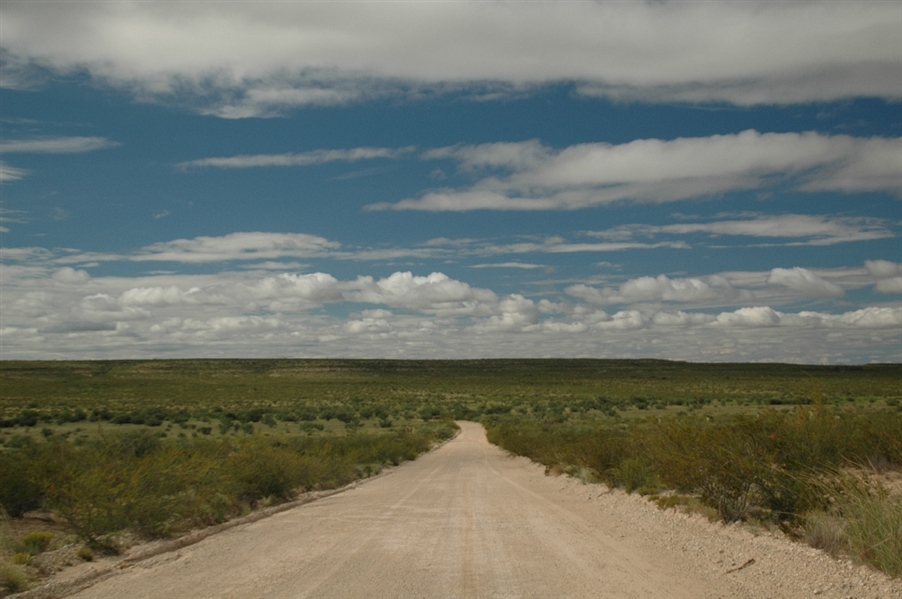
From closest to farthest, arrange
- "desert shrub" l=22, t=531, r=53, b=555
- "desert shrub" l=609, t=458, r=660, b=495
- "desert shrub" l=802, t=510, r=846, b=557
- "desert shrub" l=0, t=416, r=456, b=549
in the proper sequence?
1. "desert shrub" l=802, t=510, r=846, b=557
2. "desert shrub" l=22, t=531, r=53, b=555
3. "desert shrub" l=0, t=416, r=456, b=549
4. "desert shrub" l=609, t=458, r=660, b=495

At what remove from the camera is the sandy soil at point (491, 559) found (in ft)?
28.5

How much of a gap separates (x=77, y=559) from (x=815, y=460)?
1229 centimetres

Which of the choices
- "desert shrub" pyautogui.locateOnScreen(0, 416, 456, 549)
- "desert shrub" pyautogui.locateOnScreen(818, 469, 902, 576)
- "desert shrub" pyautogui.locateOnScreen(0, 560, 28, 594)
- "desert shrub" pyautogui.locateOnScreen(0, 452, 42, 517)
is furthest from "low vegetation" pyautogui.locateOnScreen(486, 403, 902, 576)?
"desert shrub" pyautogui.locateOnScreen(0, 452, 42, 517)

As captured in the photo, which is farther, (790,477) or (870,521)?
(790,477)

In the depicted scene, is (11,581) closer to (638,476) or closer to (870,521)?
(870,521)

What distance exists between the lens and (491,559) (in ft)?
34.2

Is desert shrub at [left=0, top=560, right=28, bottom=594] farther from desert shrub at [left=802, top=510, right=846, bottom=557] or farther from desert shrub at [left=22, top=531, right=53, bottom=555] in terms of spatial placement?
desert shrub at [left=802, top=510, right=846, bottom=557]

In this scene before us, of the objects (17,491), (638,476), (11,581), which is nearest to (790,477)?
(638,476)

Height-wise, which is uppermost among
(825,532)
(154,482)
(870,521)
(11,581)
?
(870,521)

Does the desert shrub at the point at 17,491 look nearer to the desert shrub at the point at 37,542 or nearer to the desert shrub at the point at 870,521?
the desert shrub at the point at 37,542

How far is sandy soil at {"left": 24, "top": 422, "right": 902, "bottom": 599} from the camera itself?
870 cm

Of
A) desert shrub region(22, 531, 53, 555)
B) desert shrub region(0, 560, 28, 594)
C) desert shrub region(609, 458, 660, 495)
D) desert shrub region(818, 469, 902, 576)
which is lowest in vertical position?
desert shrub region(609, 458, 660, 495)

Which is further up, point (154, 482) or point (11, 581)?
point (154, 482)

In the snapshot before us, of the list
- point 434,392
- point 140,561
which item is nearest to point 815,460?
point 140,561
